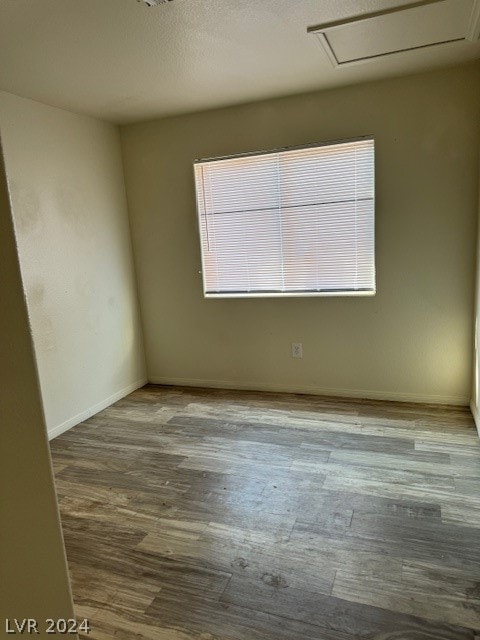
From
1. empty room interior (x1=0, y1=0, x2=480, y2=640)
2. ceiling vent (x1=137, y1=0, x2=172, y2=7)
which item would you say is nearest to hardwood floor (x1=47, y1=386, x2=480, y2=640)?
empty room interior (x1=0, y1=0, x2=480, y2=640)

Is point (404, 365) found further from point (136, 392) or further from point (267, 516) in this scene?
point (136, 392)

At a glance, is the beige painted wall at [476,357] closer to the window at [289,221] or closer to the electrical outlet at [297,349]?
the window at [289,221]

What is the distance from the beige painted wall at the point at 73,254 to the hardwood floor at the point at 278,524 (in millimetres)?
500

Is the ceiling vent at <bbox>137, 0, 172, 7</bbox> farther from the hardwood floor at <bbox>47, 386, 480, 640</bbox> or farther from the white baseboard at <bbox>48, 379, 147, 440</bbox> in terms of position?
the white baseboard at <bbox>48, 379, 147, 440</bbox>

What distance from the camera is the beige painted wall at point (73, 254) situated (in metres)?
3.04

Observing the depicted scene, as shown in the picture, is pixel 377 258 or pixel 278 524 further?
pixel 377 258

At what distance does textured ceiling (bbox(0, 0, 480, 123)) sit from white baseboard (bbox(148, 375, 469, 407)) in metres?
2.39

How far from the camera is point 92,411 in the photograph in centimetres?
361

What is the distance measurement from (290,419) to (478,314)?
151 centimetres

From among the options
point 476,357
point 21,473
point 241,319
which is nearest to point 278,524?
point 21,473

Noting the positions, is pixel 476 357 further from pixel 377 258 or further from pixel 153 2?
pixel 153 2

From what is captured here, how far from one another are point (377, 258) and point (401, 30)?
4.93ft

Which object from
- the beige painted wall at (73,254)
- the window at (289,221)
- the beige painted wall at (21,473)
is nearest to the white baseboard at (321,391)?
the beige painted wall at (73,254)

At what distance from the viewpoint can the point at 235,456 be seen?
2732 mm
